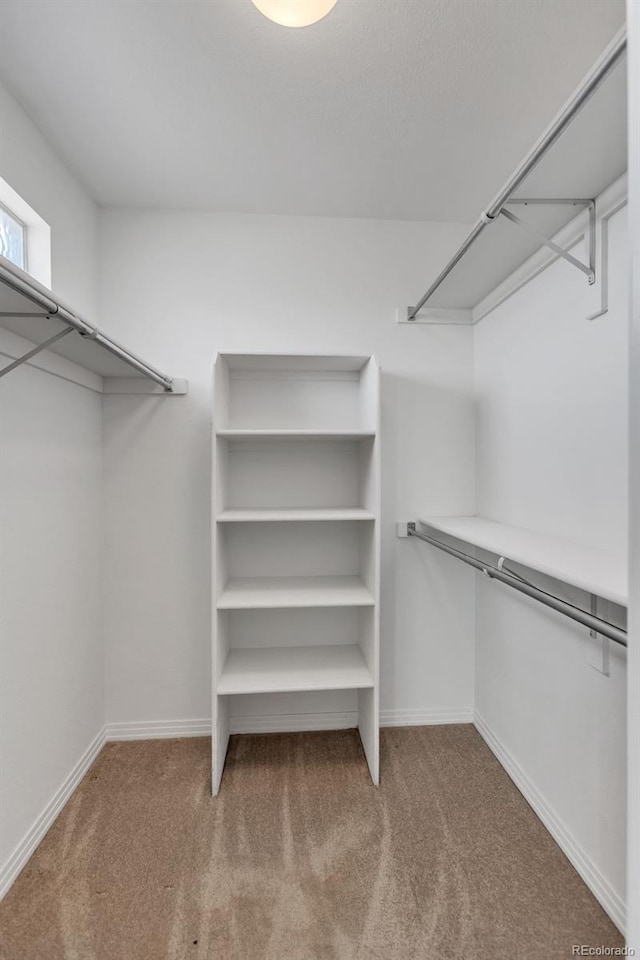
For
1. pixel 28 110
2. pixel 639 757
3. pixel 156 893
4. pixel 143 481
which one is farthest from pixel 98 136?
pixel 156 893

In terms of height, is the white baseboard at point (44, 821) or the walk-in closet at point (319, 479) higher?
the walk-in closet at point (319, 479)

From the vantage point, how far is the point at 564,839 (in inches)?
60.1

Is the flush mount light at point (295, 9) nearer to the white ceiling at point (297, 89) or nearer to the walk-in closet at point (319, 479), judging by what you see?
the walk-in closet at point (319, 479)

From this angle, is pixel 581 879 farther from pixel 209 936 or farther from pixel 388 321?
pixel 388 321

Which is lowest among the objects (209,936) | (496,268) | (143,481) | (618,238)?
(209,936)

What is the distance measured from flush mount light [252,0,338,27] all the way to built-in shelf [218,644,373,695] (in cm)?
205

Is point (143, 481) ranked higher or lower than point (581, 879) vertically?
higher

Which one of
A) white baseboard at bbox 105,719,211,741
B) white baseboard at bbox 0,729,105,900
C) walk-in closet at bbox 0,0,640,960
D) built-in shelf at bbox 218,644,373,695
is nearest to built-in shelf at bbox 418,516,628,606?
walk-in closet at bbox 0,0,640,960

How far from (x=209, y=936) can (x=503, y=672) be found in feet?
4.57

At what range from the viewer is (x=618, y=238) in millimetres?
1337

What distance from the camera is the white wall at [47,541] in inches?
57.2

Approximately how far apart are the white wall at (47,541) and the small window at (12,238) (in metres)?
0.09

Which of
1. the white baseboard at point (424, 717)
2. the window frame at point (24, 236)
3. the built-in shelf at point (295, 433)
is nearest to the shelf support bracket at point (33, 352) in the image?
the window frame at point (24, 236)

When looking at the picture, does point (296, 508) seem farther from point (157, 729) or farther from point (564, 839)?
point (564, 839)
